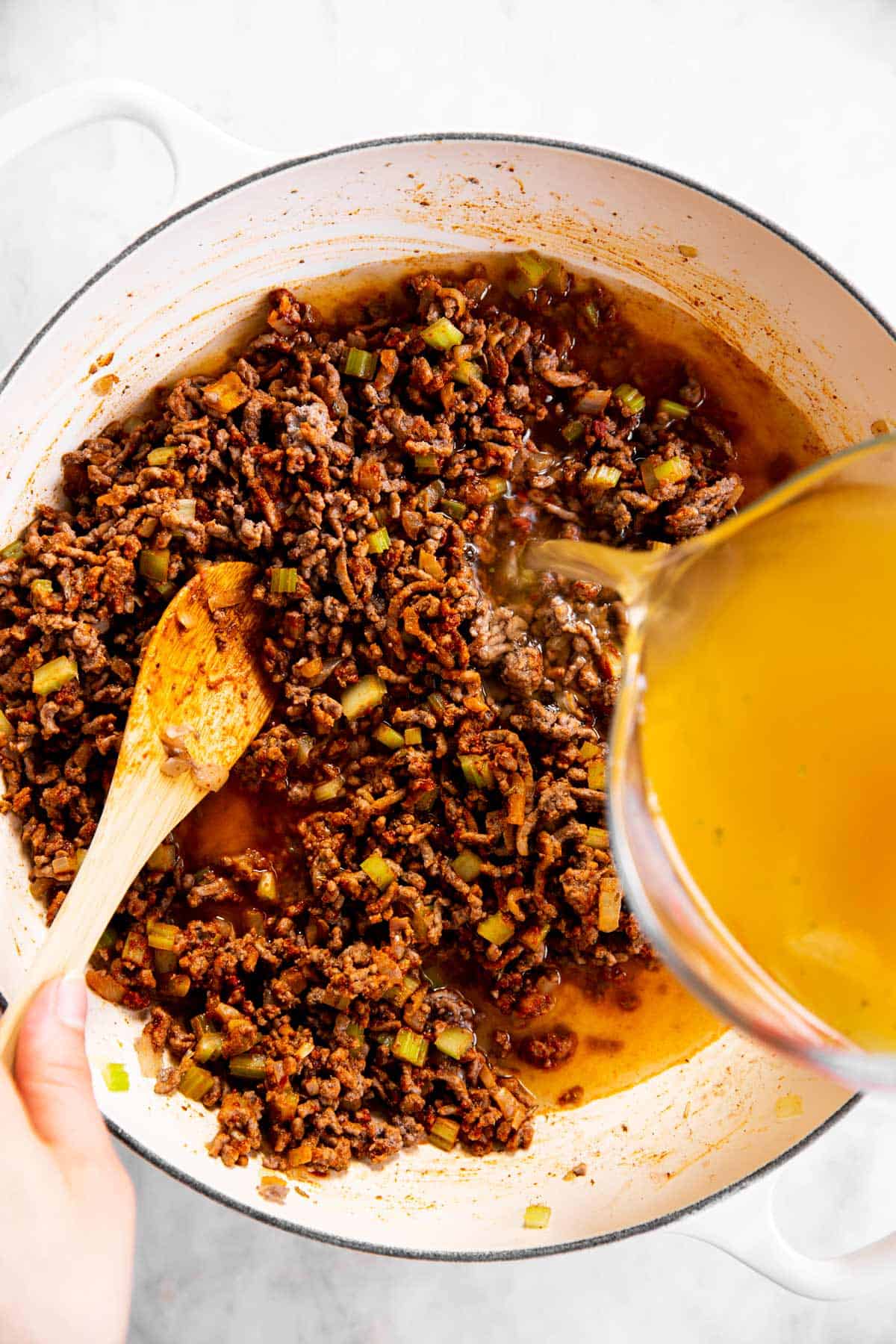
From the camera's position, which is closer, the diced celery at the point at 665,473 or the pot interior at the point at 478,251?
the pot interior at the point at 478,251

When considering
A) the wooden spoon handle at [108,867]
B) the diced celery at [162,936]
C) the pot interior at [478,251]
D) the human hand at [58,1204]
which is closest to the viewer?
the human hand at [58,1204]

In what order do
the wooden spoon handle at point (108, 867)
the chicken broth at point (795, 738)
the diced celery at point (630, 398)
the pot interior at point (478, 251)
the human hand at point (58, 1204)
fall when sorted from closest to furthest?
the human hand at point (58, 1204) → the chicken broth at point (795, 738) → the wooden spoon handle at point (108, 867) → the pot interior at point (478, 251) → the diced celery at point (630, 398)

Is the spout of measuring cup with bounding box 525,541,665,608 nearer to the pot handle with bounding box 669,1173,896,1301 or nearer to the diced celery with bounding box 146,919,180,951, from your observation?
the diced celery with bounding box 146,919,180,951

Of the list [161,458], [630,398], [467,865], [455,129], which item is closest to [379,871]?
[467,865]

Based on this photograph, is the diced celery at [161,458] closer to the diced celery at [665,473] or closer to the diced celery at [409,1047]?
the diced celery at [665,473]

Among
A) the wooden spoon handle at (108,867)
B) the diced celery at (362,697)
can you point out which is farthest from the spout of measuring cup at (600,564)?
the wooden spoon handle at (108,867)

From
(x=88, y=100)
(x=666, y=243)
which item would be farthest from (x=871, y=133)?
(x=88, y=100)

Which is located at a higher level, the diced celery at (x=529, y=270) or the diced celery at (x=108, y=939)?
the diced celery at (x=529, y=270)
